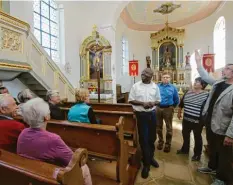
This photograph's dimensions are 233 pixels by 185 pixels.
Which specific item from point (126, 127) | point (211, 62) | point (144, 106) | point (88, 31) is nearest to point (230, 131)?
point (144, 106)

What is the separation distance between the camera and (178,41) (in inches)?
417

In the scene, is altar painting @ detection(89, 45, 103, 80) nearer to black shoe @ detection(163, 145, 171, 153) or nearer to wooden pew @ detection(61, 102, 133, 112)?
wooden pew @ detection(61, 102, 133, 112)

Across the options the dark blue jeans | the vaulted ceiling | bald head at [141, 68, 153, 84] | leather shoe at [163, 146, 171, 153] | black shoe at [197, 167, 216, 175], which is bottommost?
black shoe at [197, 167, 216, 175]

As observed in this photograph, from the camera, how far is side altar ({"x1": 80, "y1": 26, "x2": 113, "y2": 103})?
7.06 m

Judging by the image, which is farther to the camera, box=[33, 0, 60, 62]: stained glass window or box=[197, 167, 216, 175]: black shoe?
box=[33, 0, 60, 62]: stained glass window

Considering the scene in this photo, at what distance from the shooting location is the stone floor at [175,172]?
2266mm

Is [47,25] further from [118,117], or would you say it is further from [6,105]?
[6,105]

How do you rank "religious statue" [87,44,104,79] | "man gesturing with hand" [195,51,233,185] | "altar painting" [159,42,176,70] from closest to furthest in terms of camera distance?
"man gesturing with hand" [195,51,233,185] < "religious statue" [87,44,104,79] < "altar painting" [159,42,176,70]

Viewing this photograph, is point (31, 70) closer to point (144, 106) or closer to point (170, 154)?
point (144, 106)

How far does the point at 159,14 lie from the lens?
9.70 metres

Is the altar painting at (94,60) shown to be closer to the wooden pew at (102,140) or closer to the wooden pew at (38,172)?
the wooden pew at (102,140)

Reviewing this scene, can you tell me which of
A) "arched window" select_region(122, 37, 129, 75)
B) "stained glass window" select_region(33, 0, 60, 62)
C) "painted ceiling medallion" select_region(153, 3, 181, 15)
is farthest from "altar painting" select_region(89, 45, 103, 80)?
"painted ceiling medallion" select_region(153, 3, 181, 15)

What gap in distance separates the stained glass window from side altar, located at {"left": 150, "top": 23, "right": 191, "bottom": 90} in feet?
20.2

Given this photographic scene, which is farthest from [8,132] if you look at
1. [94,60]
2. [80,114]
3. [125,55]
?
[125,55]
